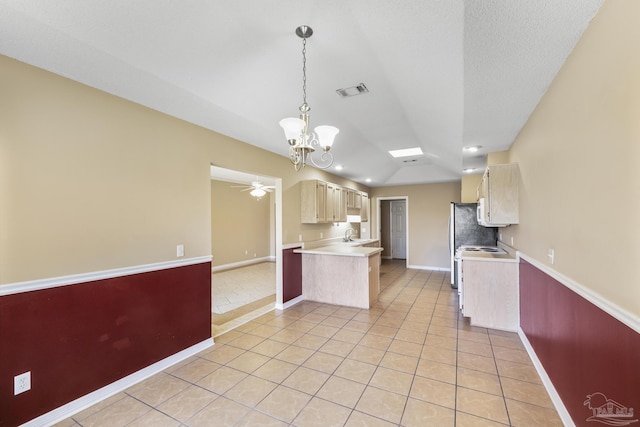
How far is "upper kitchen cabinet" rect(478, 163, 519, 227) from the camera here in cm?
320

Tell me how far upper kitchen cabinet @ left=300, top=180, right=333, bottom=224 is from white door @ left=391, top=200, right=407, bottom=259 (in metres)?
5.14

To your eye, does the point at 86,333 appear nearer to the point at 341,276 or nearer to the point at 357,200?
the point at 341,276

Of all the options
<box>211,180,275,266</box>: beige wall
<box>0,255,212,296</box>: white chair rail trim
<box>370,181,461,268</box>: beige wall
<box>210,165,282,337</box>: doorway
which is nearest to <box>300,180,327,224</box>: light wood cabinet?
<box>210,165,282,337</box>: doorway

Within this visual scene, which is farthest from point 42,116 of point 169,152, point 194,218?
point 194,218

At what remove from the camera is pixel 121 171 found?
2.37 metres

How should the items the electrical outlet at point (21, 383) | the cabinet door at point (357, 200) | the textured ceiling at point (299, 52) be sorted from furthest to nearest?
1. the cabinet door at point (357, 200)
2. the electrical outlet at point (21, 383)
3. the textured ceiling at point (299, 52)

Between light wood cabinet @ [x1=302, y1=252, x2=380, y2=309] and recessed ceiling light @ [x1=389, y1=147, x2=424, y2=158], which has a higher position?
recessed ceiling light @ [x1=389, y1=147, x2=424, y2=158]

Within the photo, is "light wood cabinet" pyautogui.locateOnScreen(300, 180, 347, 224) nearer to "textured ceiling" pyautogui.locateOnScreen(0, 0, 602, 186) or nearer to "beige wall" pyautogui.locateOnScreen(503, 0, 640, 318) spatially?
"textured ceiling" pyautogui.locateOnScreen(0, 0, 602, 186)

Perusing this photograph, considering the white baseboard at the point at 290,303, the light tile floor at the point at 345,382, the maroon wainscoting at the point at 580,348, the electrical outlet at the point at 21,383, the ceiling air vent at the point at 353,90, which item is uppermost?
the ceiling air vent at the point at 353,90

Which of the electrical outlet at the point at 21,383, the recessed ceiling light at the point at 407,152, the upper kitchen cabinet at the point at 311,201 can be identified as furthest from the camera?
the recessed ceiling light at the point at 407,152

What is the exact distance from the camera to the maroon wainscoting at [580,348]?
1178 mm

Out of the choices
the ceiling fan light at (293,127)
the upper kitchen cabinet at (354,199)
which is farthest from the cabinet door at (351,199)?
the ceiling fan light at (293,127)

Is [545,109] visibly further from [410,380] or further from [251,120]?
[251,120]

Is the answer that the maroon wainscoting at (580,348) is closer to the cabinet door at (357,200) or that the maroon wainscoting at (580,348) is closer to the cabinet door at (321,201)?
the cabinet door at (321,201)
